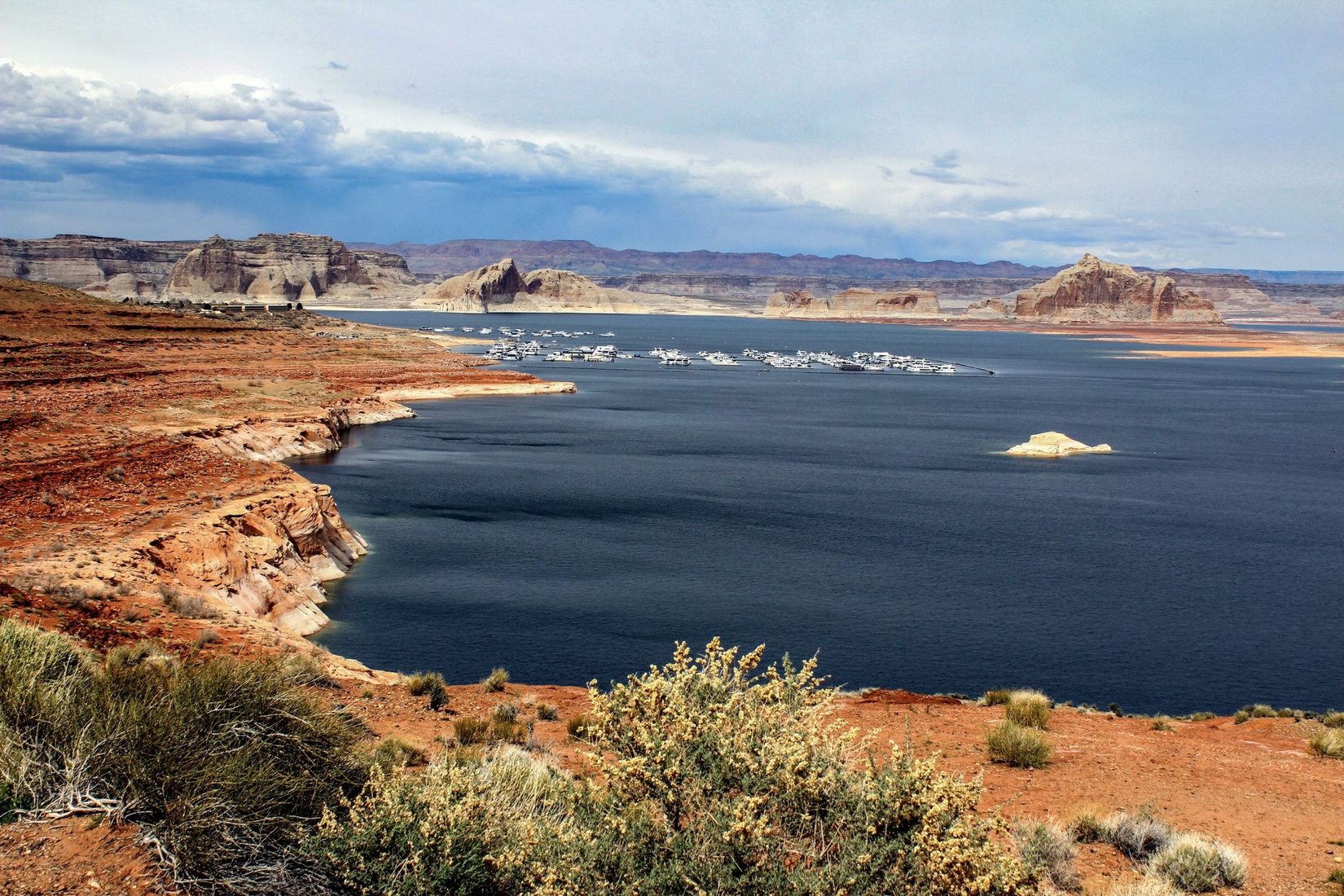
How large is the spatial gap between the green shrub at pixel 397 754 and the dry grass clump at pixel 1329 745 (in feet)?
41.4

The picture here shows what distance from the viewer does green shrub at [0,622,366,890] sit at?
24.1 ft

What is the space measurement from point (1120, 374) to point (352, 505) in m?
110

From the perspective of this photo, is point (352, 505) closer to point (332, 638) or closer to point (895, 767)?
point (332, 638)

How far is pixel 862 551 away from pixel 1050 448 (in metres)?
28.4

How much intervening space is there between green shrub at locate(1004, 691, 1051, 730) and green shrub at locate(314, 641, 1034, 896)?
8456 millimetres

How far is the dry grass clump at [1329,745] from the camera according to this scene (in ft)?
48.2

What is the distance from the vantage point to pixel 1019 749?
44.7ft

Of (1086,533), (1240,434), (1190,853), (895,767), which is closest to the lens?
(895,767)

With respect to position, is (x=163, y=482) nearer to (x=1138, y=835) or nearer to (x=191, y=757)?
(x=191, y=757)

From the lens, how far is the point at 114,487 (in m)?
29.1

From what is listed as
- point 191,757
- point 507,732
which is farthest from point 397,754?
point 191,757

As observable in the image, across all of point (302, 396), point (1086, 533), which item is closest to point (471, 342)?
point (302, 396)

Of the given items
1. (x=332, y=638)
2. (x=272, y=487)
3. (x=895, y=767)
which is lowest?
(x=332, y=638)

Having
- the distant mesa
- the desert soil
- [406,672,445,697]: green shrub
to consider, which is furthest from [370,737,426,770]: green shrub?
the distant mesa
